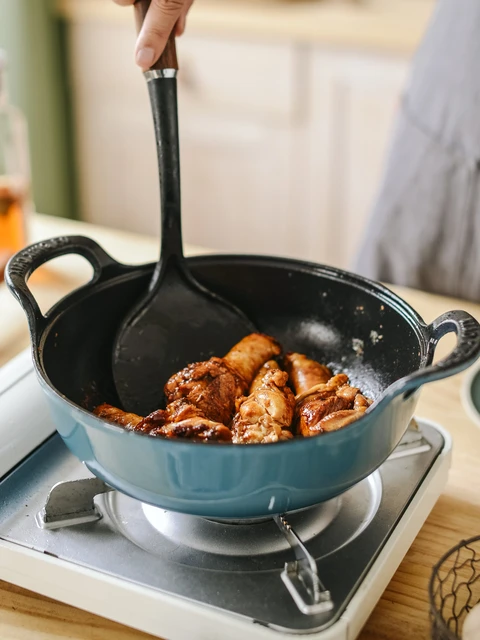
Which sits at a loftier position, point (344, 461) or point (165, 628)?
point (344, 461)

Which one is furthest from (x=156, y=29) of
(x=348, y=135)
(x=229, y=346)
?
(x=348, y=135)

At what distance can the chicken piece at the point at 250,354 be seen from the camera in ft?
3.13

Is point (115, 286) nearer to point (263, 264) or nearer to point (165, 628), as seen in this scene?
point (263, 264)

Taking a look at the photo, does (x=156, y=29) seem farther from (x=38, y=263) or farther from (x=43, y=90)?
(x=43, y=90)

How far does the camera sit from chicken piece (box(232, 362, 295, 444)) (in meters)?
0.79

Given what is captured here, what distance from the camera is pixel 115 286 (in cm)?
99

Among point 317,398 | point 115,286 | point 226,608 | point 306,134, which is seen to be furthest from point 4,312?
point 306,134

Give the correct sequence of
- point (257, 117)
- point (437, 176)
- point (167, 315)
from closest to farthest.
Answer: point (167, 315) < point (437, 176) < point (257, 117)

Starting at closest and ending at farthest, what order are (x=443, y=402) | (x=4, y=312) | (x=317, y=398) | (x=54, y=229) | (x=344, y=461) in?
(x=344, y=461) < (x=317, y=398) < (x=443, y=402) < (x=4, y=312) < (x=54, y=229)

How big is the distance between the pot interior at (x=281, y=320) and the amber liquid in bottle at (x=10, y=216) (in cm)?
55

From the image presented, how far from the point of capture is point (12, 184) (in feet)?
4.88

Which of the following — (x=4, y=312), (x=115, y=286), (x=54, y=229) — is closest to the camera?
(x=115, y=286)

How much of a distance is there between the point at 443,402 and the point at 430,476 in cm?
25

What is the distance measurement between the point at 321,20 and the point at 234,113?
47 cm
